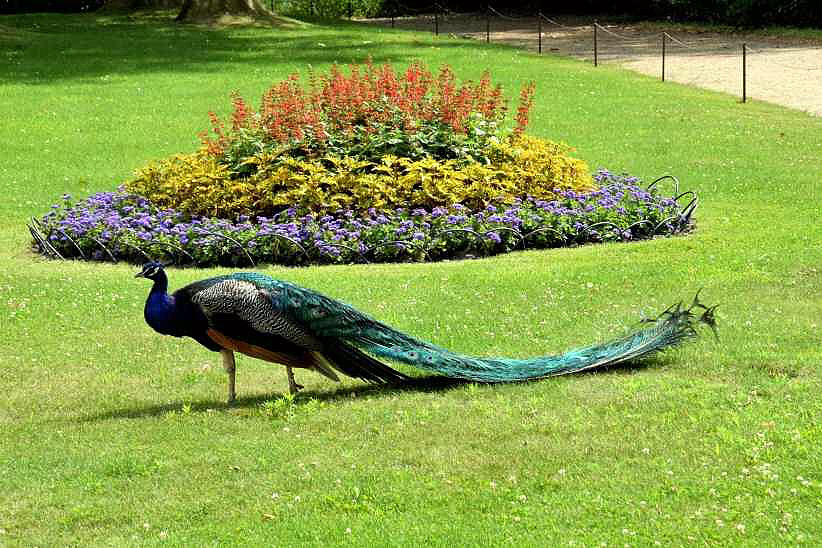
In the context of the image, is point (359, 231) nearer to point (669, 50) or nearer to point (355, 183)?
point (355, 183)

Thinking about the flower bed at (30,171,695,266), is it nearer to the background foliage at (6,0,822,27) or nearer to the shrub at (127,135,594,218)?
the shrub at (127,135,594,218)

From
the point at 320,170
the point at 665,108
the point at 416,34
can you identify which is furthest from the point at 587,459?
the point at 416,34

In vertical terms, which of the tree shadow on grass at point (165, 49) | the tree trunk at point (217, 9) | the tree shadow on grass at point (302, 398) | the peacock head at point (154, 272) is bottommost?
the tree shadow on grass at point (302, 398)

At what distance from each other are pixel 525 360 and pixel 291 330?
163 centimetres

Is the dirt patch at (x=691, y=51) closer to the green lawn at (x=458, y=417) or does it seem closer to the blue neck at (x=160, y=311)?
the green lawn at (x=458, y=417)

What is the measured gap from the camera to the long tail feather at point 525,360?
7.59 meters

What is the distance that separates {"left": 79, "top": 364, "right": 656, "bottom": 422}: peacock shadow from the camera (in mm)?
7770

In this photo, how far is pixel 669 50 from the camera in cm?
3228

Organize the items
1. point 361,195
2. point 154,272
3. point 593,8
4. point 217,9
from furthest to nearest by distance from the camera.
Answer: point 593,8
point 217,9
point 361,195
point 154,272

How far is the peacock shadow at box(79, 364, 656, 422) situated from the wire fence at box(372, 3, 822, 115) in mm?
16676

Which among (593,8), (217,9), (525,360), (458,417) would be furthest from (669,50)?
(458,417)

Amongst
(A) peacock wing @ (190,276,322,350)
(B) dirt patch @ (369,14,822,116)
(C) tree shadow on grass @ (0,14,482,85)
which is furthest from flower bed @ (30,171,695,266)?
(C) tree shadow on grass @ (0,14,482,85)

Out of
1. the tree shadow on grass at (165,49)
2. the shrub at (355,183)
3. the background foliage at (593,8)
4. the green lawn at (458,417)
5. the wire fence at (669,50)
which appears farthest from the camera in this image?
the background foliage at (593,8)

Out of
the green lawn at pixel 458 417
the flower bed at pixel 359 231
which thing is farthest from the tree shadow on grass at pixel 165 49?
the green lawn at pixel 458 417
